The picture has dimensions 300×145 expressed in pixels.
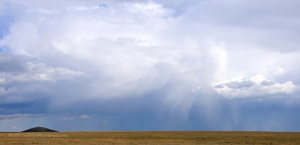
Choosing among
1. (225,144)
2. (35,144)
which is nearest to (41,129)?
(35,144)

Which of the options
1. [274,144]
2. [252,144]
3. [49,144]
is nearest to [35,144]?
[49,144]

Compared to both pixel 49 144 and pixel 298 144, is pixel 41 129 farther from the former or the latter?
A: pixel 298 144

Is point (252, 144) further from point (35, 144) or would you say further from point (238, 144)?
point (35, 144)

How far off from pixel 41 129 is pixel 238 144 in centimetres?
13523

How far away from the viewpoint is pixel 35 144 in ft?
178

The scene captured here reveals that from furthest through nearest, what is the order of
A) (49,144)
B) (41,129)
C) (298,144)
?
(41,129)
(298,144)
(49,144)

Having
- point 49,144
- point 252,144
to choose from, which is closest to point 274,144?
point 252,144

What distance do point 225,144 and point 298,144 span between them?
14.4m

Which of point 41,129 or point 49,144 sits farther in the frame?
point 41,129

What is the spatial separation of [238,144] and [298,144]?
473 inches

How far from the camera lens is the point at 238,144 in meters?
56.5

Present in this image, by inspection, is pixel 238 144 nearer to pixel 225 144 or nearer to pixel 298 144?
pixel 225 144

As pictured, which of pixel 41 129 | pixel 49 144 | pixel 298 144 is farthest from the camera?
pixel 41 129

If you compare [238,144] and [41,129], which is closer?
[238,144]
